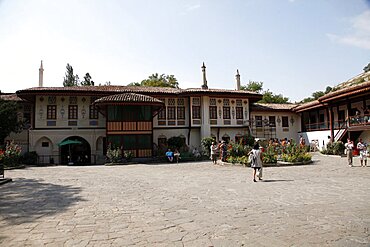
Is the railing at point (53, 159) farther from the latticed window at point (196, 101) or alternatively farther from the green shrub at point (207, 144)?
the latticed window at point (196, 101)

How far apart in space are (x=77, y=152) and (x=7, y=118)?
20.7ft

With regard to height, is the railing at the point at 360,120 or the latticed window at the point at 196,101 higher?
the latticed window at the point at 196,101

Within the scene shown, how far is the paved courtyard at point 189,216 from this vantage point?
162 inches

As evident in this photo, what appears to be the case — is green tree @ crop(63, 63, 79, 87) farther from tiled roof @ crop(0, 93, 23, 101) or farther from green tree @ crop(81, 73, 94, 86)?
tiled roof @ crop(0, 93, 23, 101)

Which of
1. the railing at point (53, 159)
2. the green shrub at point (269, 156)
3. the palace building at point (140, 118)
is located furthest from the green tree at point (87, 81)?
the green shrub at point (269, 156)

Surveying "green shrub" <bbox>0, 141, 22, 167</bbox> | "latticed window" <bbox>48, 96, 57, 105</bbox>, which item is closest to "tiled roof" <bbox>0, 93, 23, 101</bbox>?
"latticed window" <bbox>48, 96, 57, 105</bbox>

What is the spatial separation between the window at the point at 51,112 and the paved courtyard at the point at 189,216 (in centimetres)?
1581

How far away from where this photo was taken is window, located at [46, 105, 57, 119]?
23422mm

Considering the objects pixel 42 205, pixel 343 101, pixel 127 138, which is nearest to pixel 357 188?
pixel 42 205

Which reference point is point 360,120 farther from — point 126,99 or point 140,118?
point 126,99

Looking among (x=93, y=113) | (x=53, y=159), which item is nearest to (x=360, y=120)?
(x=93, y=113)

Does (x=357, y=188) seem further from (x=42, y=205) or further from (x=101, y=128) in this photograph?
(x=101, y=128)

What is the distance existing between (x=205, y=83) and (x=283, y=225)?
78.4 feet

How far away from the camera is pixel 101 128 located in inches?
947
